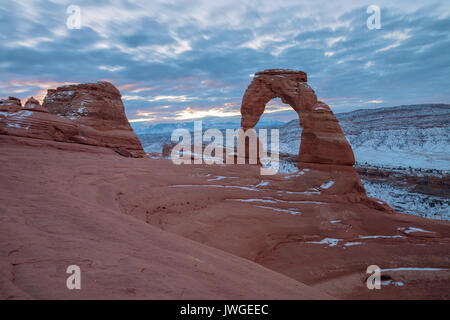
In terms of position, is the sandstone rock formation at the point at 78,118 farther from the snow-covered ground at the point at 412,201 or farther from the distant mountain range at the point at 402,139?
the distant mountain range at the point at 402,139

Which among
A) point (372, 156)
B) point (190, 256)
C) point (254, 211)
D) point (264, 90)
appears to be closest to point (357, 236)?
point (254, 211)

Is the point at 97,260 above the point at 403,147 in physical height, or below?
below

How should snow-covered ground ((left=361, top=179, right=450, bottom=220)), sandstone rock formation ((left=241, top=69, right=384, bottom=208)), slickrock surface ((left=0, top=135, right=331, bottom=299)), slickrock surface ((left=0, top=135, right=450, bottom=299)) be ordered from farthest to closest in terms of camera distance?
snow-covered ground ((left=361, top=179, right=450, bottom=220)), sandstone rock formation ((left=241, top=69, right=384, bottom=208)), slickrock surface ((left=0, top=135, right=450, bottom=299)), slickrock surface ((left=0, top=135, right=331, bottom=299))

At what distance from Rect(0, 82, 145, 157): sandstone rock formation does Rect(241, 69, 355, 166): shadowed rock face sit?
830 centimetres

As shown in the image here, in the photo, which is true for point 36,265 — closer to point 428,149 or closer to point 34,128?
point 34,128

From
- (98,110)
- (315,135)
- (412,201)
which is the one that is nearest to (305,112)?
(315,135)

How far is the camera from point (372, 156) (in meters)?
45.6

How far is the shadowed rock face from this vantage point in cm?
1183

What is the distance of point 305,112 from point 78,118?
45.6 ft

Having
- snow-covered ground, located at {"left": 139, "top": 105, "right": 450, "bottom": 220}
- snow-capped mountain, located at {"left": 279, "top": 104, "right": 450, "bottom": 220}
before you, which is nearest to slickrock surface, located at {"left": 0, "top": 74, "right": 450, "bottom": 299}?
snow-covered ground, located at {"left": 139, "top": 105, "right": 450, "bottom": 220}

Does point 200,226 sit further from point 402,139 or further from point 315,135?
point 402,139

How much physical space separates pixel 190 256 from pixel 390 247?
6978mm

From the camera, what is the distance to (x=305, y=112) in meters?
13.2

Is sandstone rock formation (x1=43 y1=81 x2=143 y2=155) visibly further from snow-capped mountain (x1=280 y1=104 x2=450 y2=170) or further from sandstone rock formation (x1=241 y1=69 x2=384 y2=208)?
snow-capped mountain (x1=280 y1=104 x2=450 y2=170)
